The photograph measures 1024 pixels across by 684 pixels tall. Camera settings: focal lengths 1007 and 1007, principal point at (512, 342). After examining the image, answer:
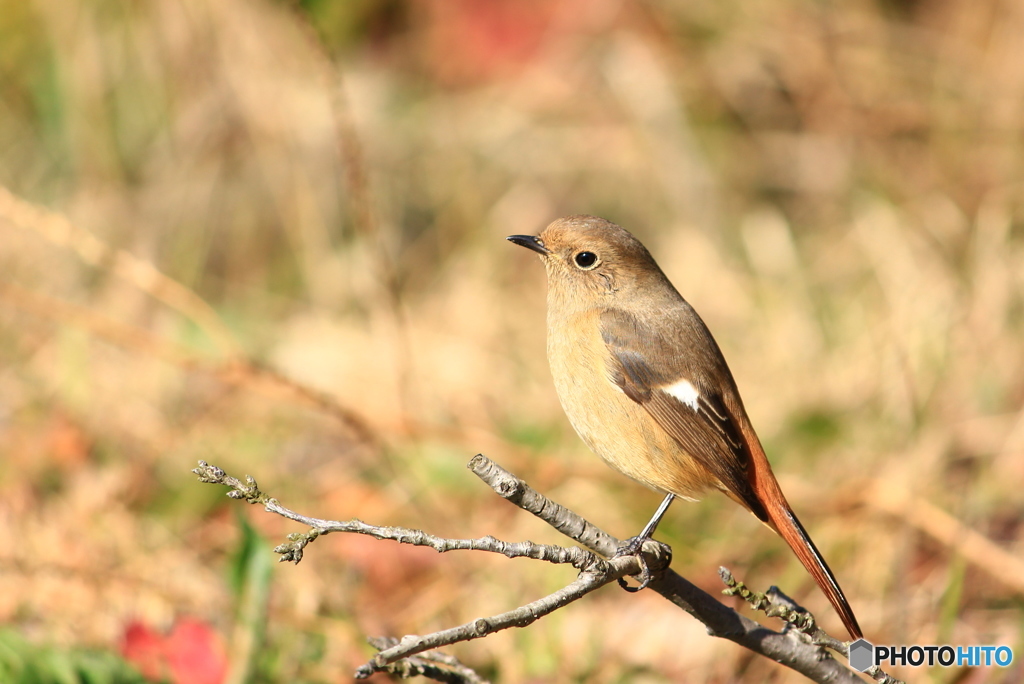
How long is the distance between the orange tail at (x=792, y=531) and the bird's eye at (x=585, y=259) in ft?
2.34

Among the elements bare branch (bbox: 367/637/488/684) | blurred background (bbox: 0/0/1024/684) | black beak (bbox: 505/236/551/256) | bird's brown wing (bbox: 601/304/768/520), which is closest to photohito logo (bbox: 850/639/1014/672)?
blurred background (bbox: 0/0/1024/684)

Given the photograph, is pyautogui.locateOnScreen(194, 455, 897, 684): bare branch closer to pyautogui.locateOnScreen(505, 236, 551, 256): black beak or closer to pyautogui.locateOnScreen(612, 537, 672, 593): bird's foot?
pyautogui.locateOnScreen(612, 537, 672, 593): bird's foot

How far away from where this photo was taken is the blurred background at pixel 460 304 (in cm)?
343

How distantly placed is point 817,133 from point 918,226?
3.92 feet

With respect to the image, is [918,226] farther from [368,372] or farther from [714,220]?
[368,372]

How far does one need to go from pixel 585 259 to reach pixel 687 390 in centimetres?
54

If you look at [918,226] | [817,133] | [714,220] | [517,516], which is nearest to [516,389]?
[517,516]

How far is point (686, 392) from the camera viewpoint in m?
2.78

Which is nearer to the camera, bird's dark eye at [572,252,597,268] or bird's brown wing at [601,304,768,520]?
bird's brown wing at [601,304,768,520]

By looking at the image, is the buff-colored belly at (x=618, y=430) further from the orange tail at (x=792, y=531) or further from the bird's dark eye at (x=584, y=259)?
the bird's dark eye at (x=584, y=259)

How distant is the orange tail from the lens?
2348 millimetres

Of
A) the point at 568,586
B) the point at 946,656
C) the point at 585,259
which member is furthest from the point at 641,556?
the point at 946,656

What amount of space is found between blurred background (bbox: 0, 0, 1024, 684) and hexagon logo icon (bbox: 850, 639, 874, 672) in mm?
897

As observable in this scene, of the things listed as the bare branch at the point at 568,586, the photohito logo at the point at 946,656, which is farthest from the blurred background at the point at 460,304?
the bare branch at the point at 568,586
